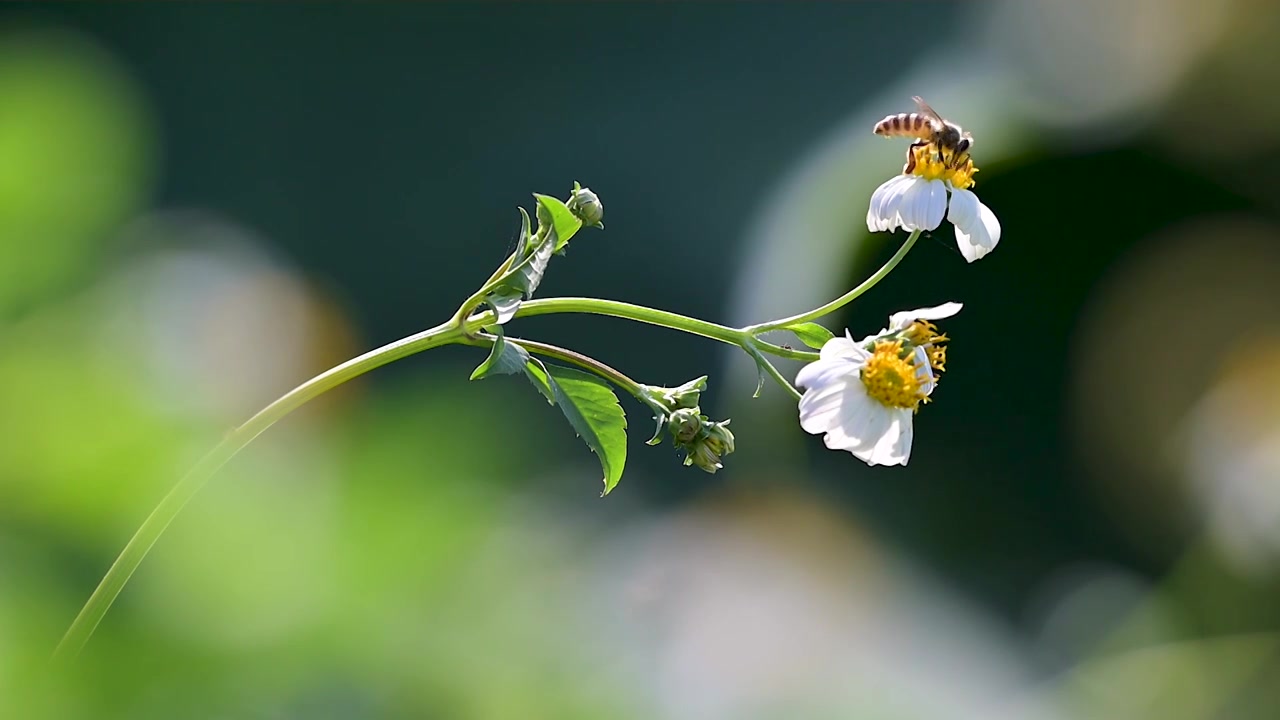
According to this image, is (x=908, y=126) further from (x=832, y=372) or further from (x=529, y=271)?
(x=529, y=271)

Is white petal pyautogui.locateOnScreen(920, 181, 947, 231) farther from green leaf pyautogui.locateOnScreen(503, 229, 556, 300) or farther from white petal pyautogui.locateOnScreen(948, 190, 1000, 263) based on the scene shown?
green leaf pyautogui.locateOnScreen(503, 229, 556, 300)

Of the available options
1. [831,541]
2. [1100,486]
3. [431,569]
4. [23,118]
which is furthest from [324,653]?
[1100,486]

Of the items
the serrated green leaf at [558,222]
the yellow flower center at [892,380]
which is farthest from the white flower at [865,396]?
the serrated green leaf at [558,222]

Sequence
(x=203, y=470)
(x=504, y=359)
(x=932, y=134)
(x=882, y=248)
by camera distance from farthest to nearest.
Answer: (x=882, y=248) → (x=932, y=134) → (x=504, y=359) → (x=203, y=470)

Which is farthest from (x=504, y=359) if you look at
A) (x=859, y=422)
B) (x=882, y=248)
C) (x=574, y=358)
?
(x=882, y=248)

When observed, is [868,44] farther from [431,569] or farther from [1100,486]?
[431,569]

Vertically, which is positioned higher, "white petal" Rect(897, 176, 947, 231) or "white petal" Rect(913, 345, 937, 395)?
"white petal" Rect(897, 176, 947, 231)

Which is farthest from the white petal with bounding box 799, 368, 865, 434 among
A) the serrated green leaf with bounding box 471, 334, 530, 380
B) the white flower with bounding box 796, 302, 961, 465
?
the serrated green leaf with bounding box 471, 334, 530, 380
